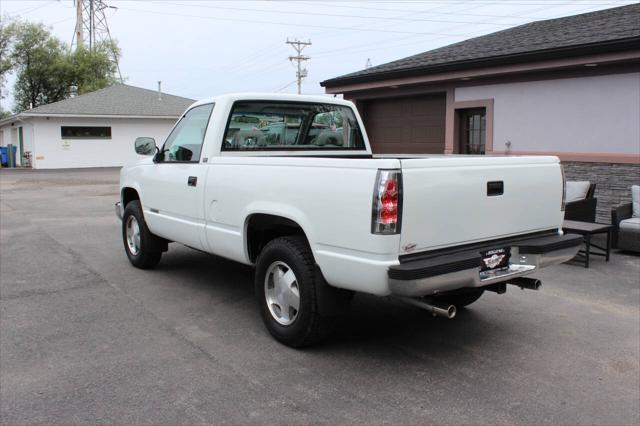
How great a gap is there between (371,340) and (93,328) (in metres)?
2.43

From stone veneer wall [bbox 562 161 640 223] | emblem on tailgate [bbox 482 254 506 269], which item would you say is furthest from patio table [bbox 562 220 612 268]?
emblem on tailgate [bbox 482 254 506 269]

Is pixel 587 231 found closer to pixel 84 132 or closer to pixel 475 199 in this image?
pixel 475 199

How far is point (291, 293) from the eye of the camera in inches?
179

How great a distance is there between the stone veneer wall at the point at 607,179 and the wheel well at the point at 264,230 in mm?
7021

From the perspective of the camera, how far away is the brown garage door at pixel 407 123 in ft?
42.2

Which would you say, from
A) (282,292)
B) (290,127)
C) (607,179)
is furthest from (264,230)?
(607,179)

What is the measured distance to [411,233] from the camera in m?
3.75

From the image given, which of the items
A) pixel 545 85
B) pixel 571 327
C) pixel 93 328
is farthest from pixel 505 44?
pixel 93 328

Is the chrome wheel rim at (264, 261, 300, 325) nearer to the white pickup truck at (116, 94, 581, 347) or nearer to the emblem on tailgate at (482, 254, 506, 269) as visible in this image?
the white pickup truck at (116, 94, 581, 347)

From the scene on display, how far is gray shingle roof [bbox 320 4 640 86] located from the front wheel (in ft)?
23.7

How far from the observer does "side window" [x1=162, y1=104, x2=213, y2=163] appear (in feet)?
19.0

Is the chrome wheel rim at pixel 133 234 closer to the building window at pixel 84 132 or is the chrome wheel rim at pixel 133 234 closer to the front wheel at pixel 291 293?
the front wheel at pixel 291 293

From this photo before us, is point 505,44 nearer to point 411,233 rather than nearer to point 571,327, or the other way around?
point 571,327

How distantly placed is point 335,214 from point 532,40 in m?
9.29
